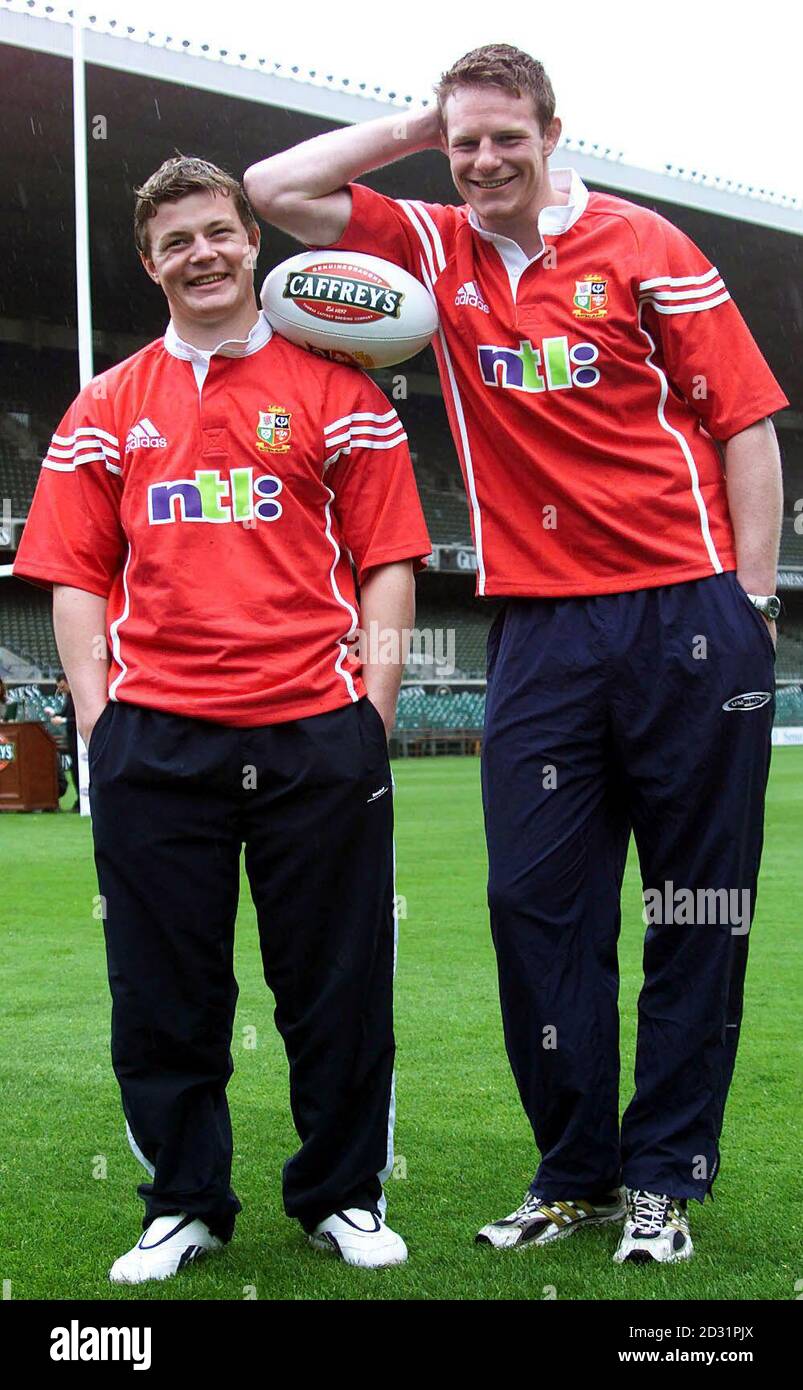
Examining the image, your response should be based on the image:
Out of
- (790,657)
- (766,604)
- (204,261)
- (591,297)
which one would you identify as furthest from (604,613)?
(790,657)

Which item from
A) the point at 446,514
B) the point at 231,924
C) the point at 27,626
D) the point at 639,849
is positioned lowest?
the point at 231,924

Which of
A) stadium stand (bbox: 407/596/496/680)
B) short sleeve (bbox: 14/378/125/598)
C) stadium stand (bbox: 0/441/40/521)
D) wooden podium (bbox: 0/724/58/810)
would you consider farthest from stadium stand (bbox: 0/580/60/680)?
short sleeve (bbox: 14/378/125/598)

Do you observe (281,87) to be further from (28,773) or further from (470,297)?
(470,297)

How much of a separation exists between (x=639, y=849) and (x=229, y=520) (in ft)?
2.97

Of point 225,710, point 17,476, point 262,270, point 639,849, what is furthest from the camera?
point 17,476

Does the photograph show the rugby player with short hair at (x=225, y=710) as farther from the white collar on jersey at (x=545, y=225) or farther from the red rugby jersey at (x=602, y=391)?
the white collar on jersey at (x=545, y=225)

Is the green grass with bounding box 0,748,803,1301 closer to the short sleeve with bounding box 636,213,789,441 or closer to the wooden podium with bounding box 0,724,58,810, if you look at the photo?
the short sleeve with bounding box 636,213,789,441

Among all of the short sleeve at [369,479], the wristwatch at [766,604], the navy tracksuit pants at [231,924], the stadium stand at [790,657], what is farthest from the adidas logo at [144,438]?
the stadium stand at [790,657]

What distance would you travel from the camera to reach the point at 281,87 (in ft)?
57.8

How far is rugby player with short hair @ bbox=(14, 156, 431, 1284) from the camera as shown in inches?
86.8

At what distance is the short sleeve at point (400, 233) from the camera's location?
7.92ft
